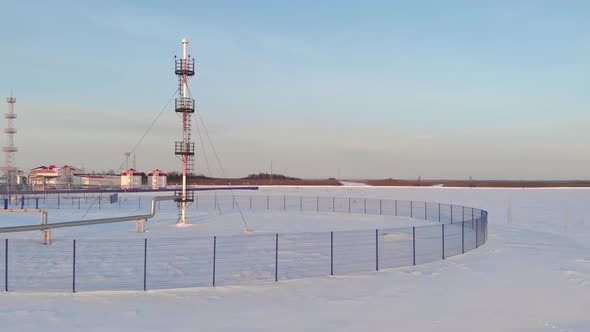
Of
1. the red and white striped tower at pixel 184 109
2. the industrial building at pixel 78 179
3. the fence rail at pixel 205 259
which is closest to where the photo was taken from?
the fence rail at pixel 205 259

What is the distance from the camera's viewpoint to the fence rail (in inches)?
645

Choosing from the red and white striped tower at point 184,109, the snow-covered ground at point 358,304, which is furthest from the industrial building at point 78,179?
the snow-covered ground at point 358,304

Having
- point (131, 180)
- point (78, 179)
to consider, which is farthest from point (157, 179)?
point (78, 179)

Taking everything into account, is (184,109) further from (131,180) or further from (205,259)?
(131,180)

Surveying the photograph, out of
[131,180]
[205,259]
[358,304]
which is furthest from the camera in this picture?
[131,180]

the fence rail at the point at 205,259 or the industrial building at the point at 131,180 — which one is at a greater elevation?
the industrial building at the point at 131,180

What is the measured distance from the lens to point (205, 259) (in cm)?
2095

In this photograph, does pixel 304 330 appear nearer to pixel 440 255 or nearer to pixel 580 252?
pixel 440 255

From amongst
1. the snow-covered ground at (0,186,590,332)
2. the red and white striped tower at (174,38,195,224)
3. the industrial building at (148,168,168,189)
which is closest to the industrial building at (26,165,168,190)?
the industrial building at (148,168,168,189)

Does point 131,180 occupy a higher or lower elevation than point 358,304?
higher

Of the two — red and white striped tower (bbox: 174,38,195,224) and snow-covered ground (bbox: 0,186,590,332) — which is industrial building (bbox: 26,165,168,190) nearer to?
red and white striped tower (bbox: 174,38,195,224)

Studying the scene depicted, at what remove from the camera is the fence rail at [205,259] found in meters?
16.4

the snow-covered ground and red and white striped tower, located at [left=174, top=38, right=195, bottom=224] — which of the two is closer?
the snow-covered ground

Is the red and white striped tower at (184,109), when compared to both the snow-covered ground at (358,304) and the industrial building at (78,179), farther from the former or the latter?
the industrial building at (78,179)
